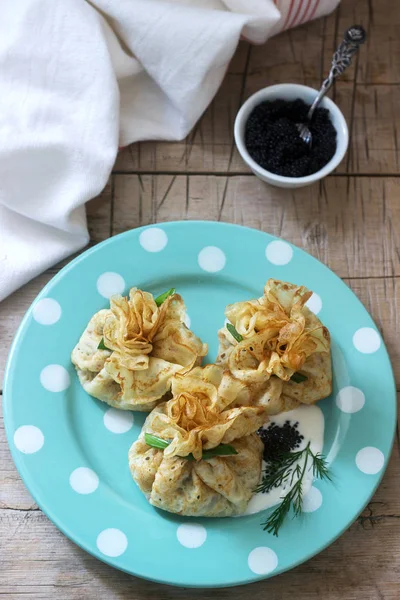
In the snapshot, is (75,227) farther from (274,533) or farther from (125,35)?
(274,533)

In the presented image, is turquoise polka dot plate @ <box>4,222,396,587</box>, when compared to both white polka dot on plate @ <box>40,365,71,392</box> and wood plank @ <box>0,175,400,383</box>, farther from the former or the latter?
wood plank @ <box>0,175,400,383</box>

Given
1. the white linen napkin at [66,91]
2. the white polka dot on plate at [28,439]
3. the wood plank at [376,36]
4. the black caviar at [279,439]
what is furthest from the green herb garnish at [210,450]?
the wood plank at [376,36]

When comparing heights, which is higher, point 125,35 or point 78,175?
point 125,35

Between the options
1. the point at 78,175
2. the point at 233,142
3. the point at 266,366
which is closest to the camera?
the point at 266,366

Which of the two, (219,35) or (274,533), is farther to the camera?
(219,35)

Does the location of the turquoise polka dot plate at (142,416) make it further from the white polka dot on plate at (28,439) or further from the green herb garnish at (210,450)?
the green herb garnish at (210,450)

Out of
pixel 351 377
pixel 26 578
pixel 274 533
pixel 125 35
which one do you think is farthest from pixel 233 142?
pixel 26 578
